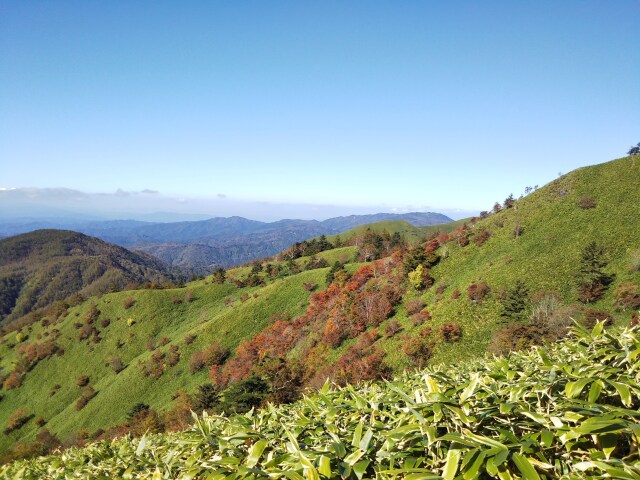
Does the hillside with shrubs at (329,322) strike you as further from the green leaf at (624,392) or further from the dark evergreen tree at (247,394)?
the green leaf at (624,392)

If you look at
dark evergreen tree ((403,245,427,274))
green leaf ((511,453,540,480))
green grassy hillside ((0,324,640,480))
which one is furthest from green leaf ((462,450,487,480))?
dark evergreen tree ((403,245,427,274))

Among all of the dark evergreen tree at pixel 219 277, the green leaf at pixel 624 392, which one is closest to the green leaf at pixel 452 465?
the green leaf at pixel 624 392

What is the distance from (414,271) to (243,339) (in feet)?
95.9

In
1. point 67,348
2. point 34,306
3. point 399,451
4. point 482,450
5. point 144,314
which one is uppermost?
point 482,450

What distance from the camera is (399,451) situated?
227 centimetres

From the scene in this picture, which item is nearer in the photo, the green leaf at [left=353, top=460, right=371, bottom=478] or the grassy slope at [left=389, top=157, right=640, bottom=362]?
the green leaf at [left=353, top=460, right=371, bottom=478]

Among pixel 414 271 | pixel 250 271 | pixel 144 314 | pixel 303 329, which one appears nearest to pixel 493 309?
pixel 414 271

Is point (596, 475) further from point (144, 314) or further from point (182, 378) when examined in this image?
point (144, 314)

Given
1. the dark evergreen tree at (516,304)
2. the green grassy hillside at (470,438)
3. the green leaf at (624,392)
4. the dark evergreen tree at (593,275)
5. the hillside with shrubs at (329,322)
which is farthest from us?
the dark evergreen tree at (516,304)

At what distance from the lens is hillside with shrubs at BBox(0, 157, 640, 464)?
3247 cm

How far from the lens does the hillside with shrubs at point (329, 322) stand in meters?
32.5

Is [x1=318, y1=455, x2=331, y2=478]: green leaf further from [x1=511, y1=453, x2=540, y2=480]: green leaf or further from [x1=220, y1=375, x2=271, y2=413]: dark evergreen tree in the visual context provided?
[x1=220, y1=375, x2=271, y2=413]: dark evergreen tree

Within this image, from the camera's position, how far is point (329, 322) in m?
48.0

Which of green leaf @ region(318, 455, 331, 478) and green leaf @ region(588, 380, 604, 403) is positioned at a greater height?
green leaf @ region(588, 380, 604, 403)
